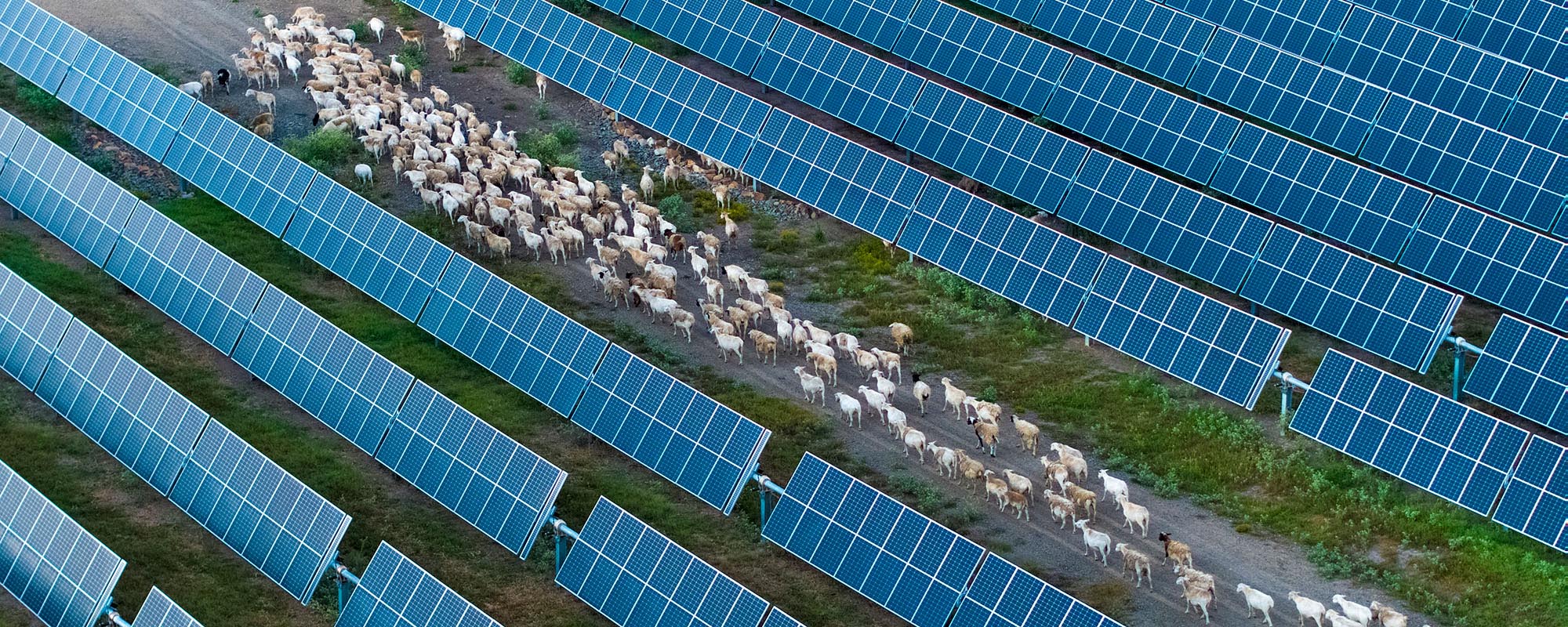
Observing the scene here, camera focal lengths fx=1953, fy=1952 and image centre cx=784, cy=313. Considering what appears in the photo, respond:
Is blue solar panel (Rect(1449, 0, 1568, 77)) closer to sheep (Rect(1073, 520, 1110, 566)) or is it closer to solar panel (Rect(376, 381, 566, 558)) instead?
sheep (Rect(1073, 520, 1110, 566))

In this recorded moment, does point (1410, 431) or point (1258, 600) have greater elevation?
point (1410, 431)

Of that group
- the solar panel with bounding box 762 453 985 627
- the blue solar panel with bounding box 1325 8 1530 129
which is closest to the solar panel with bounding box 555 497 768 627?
the solar panel with bounding box 762 453 985 627

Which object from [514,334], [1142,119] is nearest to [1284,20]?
[1142,119]

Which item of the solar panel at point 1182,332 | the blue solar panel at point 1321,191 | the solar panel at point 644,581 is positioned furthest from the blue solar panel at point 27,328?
the blue solar panel at point 1321,191

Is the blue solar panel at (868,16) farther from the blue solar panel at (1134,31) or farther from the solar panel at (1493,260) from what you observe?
the solar panel at (1493,260)

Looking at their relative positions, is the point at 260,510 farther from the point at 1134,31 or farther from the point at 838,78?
the point at 1134,31

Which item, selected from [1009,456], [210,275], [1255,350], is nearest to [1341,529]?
[1255,350]
